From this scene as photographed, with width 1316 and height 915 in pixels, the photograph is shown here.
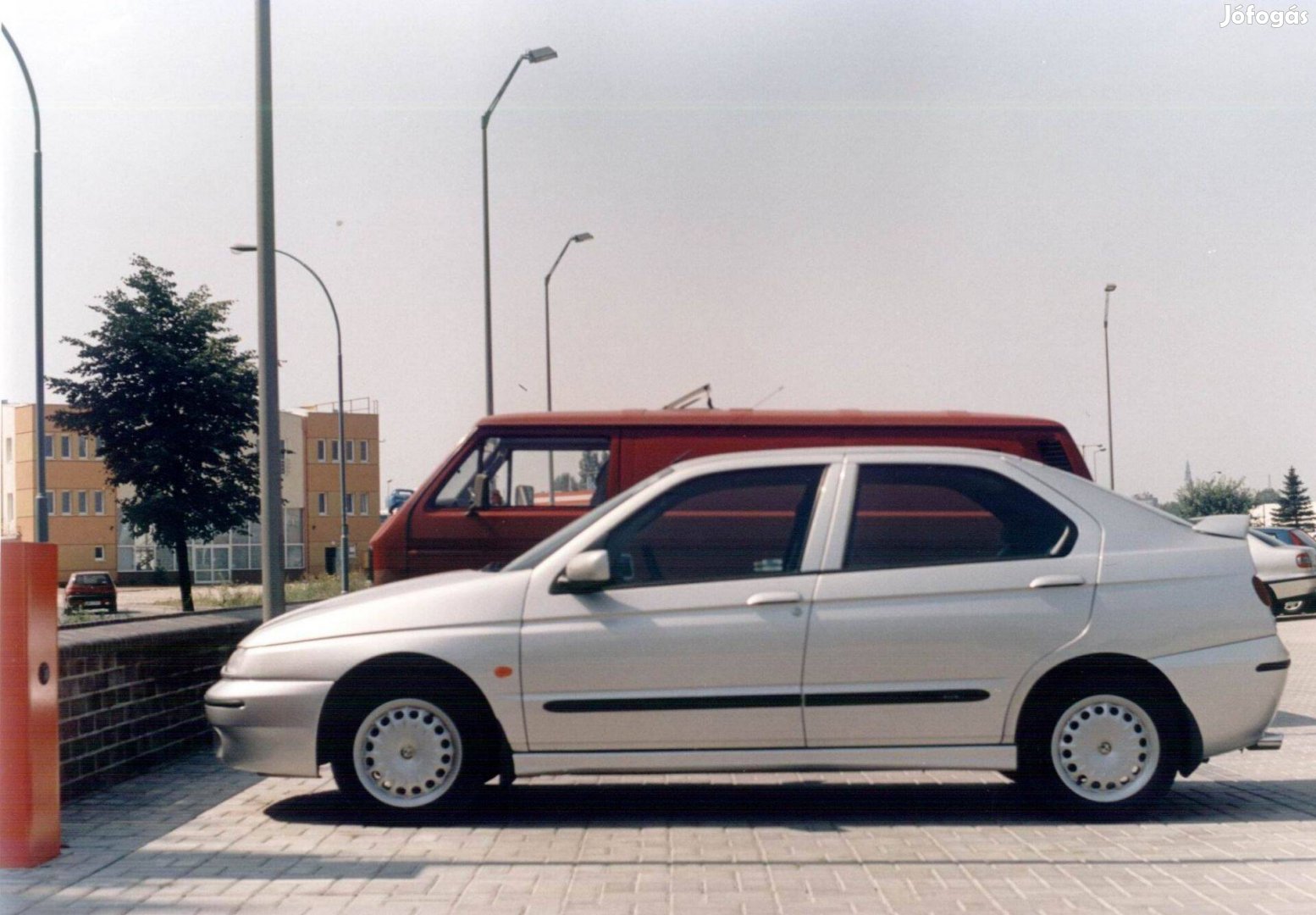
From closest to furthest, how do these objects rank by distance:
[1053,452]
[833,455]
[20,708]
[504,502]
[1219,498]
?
1. [20,708]
2. [833,455]
3. [504,502]
4. [1053,452]
5. [1219,498]

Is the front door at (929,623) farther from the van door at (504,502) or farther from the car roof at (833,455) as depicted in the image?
the van door at (504,502)

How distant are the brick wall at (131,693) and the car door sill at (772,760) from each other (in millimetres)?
2553

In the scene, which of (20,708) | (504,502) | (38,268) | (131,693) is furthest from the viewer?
(38,268)

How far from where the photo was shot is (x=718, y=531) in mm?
7352

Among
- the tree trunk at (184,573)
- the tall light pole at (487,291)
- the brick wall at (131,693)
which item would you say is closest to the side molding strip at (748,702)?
the brick wall at (131,693)

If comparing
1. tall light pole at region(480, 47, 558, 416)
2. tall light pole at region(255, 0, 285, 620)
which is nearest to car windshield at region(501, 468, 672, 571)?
tall light pole at region(255, 0, 285, 620)

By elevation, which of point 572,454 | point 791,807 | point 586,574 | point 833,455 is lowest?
point 791,807

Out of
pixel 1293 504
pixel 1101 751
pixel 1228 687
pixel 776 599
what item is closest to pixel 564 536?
pixel 776 599

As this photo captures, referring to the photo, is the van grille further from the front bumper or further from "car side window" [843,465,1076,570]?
the front bumper

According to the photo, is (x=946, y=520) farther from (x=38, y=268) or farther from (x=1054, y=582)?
(x=38, y=268)

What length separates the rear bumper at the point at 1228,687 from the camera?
278 inches

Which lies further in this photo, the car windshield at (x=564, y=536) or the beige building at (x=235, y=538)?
the beige building at (x=235, y=538)

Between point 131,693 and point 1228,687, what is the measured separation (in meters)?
5.81

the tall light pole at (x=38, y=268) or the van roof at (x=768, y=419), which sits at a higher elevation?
the tall light pole at (x=38, y=268)
